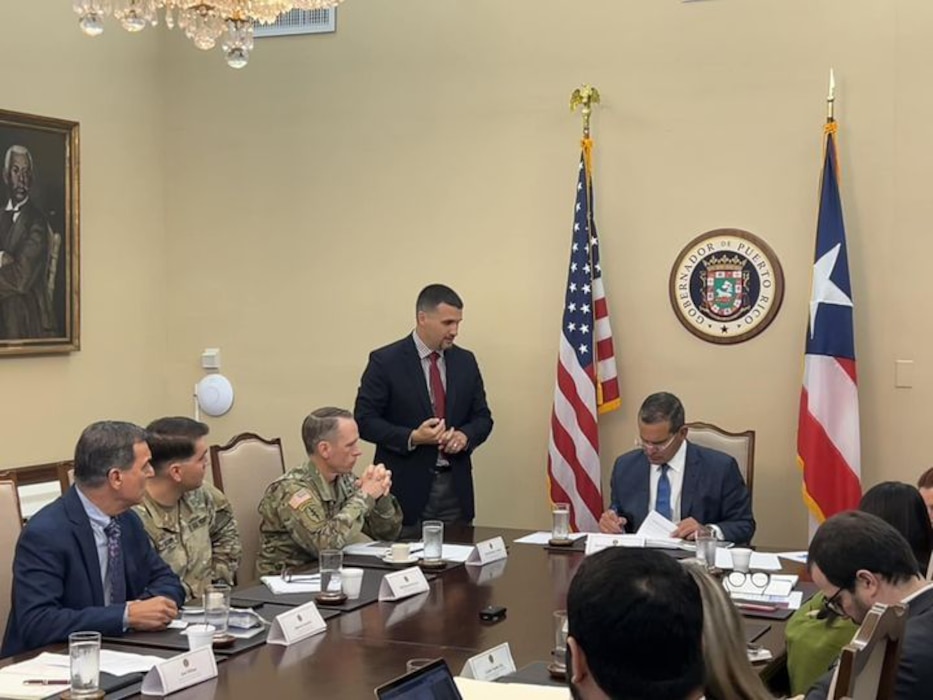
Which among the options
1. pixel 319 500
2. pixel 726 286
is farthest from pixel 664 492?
pixel 319 500

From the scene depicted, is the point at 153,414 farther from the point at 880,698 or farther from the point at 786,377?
the point at 880,698

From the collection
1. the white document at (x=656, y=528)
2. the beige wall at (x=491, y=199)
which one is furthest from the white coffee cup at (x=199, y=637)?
the beige wall at (x=491, y=199)

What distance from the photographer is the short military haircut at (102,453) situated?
348 cm

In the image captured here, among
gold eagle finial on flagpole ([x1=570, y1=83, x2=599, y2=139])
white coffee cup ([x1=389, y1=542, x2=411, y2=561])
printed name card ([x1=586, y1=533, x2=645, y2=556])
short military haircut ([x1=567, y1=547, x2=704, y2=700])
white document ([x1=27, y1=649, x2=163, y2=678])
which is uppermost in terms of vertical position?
gold eagle finial on flagpole ([x1=570, y1=83, x2=599, y2=139])


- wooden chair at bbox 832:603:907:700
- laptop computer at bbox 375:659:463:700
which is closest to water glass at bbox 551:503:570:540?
wooden chair at bbox 832:603:907:700

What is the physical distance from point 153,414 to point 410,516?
2.20 metres

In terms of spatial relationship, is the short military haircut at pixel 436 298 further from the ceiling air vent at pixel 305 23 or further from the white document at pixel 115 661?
the white document at pixel 115 661

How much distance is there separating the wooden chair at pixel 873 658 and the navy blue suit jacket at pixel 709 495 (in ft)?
8.25

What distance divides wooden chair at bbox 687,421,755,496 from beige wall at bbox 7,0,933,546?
40 centimetres

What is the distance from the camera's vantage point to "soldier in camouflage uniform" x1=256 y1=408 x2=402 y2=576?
173 inches

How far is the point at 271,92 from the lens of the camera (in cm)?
701

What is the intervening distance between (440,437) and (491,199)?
1482 millimetres

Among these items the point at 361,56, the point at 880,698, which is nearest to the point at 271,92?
the point at 361,56

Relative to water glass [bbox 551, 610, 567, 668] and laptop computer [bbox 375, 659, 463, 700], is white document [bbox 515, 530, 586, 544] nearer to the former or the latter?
water glass [bbox 551, 610, 567, 668]
